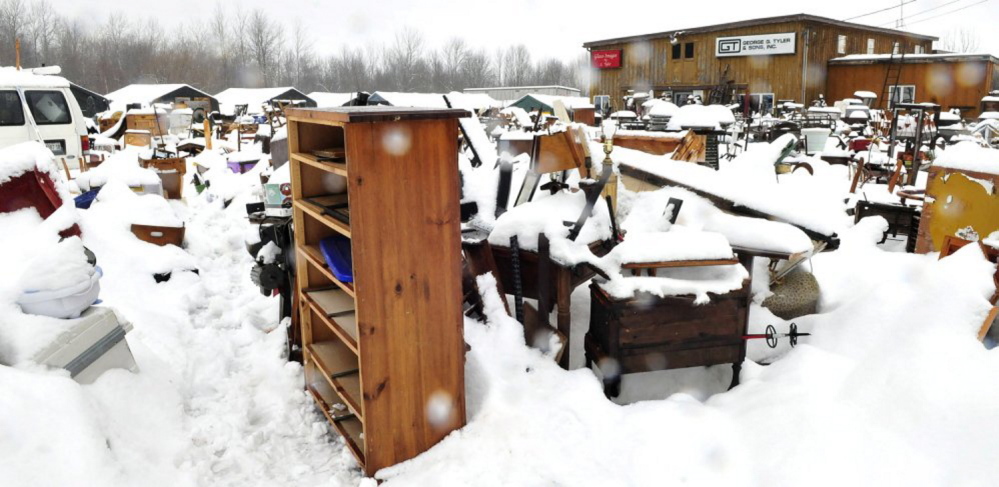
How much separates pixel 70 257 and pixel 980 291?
196 inches

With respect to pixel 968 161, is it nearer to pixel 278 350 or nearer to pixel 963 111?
pixel 278 350

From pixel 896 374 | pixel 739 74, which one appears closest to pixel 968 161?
pixel 896 374

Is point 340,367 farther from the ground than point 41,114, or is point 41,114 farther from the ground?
point 41,114

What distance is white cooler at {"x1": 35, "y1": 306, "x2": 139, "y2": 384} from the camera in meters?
3.35

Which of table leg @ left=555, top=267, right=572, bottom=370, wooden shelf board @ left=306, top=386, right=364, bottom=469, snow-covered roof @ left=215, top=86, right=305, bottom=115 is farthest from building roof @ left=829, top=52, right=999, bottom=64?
wooden shelf board @ left=306, top=386, right=364, bottom=469

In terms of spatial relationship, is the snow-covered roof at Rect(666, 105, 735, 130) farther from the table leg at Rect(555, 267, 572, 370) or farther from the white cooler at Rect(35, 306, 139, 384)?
the white cooler at Rect(35, 306, 139, 384)

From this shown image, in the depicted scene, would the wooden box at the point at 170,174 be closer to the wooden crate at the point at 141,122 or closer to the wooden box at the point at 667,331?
the wooden box at the point at 667,331

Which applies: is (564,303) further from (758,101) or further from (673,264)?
(758,101)

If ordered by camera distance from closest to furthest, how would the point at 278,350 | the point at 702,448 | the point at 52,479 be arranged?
the point at 52,479, the point at 702,448, the point at 278,350

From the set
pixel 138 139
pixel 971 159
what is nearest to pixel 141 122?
pixel 138 139

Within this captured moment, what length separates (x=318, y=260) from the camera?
3830 mm

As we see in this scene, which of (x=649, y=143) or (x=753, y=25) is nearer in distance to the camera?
(x=649, y=143)

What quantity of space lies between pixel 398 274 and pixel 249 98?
138 ft

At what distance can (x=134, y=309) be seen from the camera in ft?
17.0
